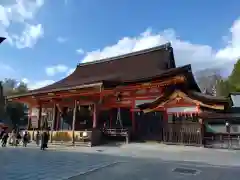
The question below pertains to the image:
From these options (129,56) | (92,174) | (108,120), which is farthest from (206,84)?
(92,174)

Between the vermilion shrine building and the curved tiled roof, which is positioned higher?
the curved tiled roof

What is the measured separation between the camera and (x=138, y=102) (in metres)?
18.8

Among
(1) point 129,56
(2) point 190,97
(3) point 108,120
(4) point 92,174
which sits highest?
(1) point 129,56

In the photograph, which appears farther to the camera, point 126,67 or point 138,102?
point 126,67

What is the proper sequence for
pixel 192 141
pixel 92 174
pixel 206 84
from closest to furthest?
pixel 92 174 < pixel 192 141 < pixel 206 84

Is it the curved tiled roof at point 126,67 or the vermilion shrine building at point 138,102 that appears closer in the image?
the vermilion shrine building at point 138,102

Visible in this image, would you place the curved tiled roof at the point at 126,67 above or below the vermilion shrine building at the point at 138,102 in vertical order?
above

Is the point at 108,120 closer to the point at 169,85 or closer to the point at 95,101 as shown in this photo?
the point at 95,101

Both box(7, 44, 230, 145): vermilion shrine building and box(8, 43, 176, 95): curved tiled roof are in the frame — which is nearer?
box(7, 44, 230, 145): vermilion shrine building

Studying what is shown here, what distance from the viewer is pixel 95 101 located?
19500 millimetres

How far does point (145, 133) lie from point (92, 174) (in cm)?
1062

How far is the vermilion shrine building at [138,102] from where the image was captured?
16.1 meters

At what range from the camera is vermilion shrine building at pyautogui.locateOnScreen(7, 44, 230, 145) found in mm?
16141

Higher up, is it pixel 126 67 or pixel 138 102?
pixel 126 67
